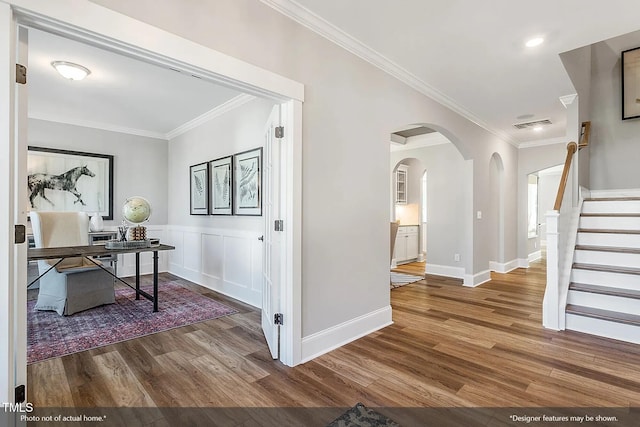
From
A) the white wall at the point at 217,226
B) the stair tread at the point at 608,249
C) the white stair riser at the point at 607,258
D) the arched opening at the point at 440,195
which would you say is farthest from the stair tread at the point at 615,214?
the white wall at the point at 217,226

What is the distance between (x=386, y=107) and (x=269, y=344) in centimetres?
245

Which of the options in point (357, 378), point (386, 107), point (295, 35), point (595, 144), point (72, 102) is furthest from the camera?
point (595, 144)

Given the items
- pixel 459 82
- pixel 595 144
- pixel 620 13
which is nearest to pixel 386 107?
pixel 459 82

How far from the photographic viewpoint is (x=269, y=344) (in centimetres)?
252

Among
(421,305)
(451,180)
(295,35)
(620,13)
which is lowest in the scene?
(421,305)

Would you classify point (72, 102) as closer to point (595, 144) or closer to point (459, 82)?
point (459, 82)

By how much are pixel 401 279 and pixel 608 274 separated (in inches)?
107

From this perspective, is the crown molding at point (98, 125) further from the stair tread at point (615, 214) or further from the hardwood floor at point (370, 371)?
the stair tread at point (615, 214)

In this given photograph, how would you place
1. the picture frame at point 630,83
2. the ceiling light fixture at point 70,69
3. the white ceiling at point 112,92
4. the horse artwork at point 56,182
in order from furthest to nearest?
the horse artwork at point 56,182 < the picture frame at point 630,83 < the ceiling light fixture at point 70,69 < the white ceiling at point 112,92

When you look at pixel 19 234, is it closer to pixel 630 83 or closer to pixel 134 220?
pixel 134 220

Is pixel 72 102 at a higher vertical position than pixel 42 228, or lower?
higher

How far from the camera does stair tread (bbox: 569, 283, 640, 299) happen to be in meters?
2.86

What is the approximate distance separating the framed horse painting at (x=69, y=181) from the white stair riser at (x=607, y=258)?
6.65 meters

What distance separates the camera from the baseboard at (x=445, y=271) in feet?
18.1
